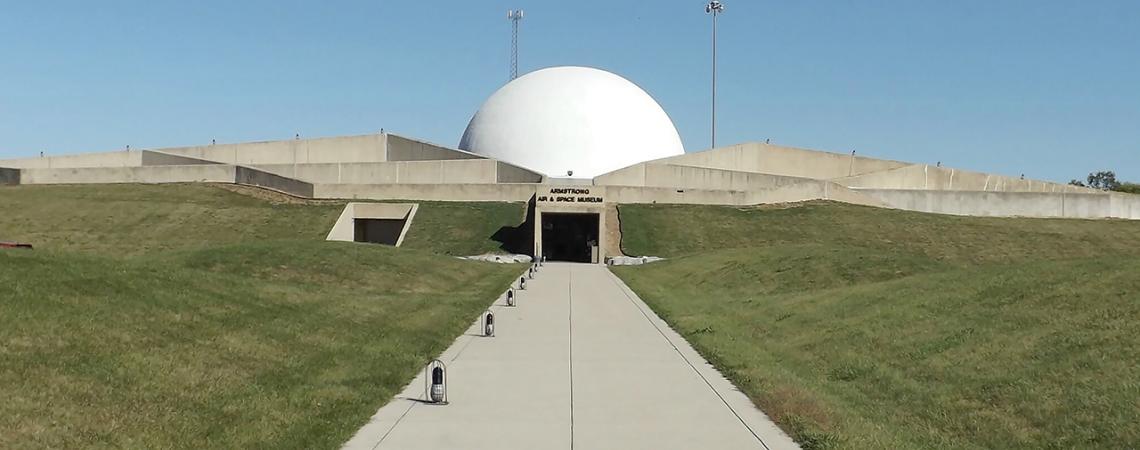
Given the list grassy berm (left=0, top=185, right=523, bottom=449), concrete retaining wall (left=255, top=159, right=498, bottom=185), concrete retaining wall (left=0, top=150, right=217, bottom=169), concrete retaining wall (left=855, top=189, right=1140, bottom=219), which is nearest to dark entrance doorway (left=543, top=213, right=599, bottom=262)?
concrete retaining wall (left=255, top=159, right=498, bottom=185)

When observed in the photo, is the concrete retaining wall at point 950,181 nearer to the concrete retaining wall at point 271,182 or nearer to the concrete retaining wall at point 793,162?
the concrete retaining wall at point 793,162

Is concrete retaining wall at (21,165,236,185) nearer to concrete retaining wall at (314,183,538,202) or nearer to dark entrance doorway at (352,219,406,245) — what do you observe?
concrete retaining wall at (314,183,538,202)

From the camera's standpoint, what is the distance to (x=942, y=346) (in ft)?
42.7

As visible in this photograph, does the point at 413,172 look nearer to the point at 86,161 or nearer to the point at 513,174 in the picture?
the point at 513,174

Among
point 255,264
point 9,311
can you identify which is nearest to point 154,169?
point 255,264

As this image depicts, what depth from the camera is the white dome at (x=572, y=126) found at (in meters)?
80.2

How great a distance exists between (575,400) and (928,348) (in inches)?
206

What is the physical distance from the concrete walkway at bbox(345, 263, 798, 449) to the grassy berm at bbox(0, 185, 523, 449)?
51 cm

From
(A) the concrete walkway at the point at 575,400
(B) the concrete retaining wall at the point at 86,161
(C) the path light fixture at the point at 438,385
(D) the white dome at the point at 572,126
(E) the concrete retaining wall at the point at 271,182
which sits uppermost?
(D) the white dome at the point at 572,126

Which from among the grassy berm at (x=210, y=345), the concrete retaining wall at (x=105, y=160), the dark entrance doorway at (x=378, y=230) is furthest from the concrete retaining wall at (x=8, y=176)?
the grassy berm at (x=210, y=345)

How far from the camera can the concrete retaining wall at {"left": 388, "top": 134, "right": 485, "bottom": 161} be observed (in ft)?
219

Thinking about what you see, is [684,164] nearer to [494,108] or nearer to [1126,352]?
[494,108]

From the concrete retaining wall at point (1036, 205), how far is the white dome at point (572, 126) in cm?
2419

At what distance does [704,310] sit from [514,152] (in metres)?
60.7
